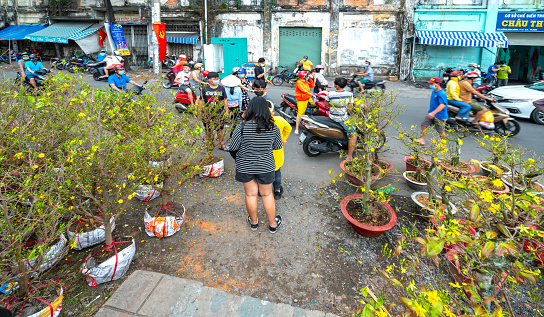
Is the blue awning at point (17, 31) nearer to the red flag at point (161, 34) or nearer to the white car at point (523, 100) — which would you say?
the red flag at point (161, 34)

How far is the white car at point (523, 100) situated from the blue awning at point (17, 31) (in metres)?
25.7

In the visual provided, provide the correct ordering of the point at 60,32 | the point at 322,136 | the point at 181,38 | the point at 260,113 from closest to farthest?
the point at 260,113
the point at 322,136
the point at 181,38
the point at 60,32

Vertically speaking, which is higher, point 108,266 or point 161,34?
point 161,34

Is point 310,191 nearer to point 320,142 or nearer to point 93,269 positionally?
point 320,142

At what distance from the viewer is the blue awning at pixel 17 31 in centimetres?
2056

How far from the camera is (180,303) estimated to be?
9.07ft

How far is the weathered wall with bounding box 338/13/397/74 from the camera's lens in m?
17.2

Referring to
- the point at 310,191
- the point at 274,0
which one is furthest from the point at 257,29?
the point at 310,191

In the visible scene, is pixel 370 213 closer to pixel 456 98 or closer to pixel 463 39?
pixel 456 98

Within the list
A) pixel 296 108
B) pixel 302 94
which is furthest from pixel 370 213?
pixel 296 108

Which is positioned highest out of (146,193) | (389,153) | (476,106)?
(476,106)

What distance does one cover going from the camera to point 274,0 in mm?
17844

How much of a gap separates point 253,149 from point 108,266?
1794 millimetres

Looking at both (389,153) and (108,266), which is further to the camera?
(389,153)
